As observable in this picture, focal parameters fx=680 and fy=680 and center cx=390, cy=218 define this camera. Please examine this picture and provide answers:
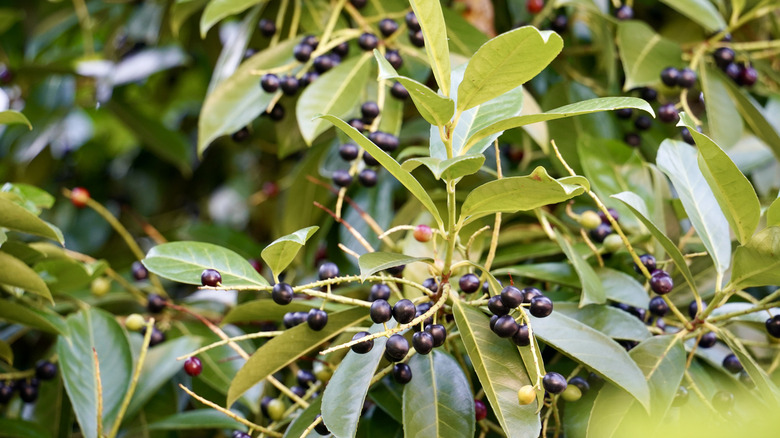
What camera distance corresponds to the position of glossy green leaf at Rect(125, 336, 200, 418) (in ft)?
3.46

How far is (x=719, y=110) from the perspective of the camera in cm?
112

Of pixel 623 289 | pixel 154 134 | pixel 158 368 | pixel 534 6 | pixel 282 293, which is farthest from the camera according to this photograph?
pixel 154 134

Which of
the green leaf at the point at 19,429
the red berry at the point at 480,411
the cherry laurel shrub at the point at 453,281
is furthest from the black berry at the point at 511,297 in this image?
the green leaf at the point at 19,429

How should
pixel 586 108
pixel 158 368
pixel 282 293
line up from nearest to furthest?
pixel 586 108, pixel 282 293, pixel 158 368

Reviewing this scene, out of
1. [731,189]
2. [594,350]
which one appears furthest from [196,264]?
[731,189]

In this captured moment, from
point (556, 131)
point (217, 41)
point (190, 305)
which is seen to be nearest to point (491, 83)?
point (556, 131)

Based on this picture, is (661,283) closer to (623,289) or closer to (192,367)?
(623,289)

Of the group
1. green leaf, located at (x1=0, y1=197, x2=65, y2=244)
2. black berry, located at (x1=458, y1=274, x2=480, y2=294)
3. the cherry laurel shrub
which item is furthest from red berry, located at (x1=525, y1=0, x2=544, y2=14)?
green leaf, located at (x1=0, y1=197, x2=65, y2=244)

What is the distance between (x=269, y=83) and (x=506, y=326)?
2.00 ft

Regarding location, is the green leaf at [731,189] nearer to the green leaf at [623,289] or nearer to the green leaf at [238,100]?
the green leaf at [623,289]

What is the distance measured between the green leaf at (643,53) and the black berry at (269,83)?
Result: 1.88 ft

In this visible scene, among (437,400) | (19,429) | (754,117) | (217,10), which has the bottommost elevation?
(19,429)

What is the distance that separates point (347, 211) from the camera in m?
1.26

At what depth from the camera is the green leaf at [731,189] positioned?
71cm
